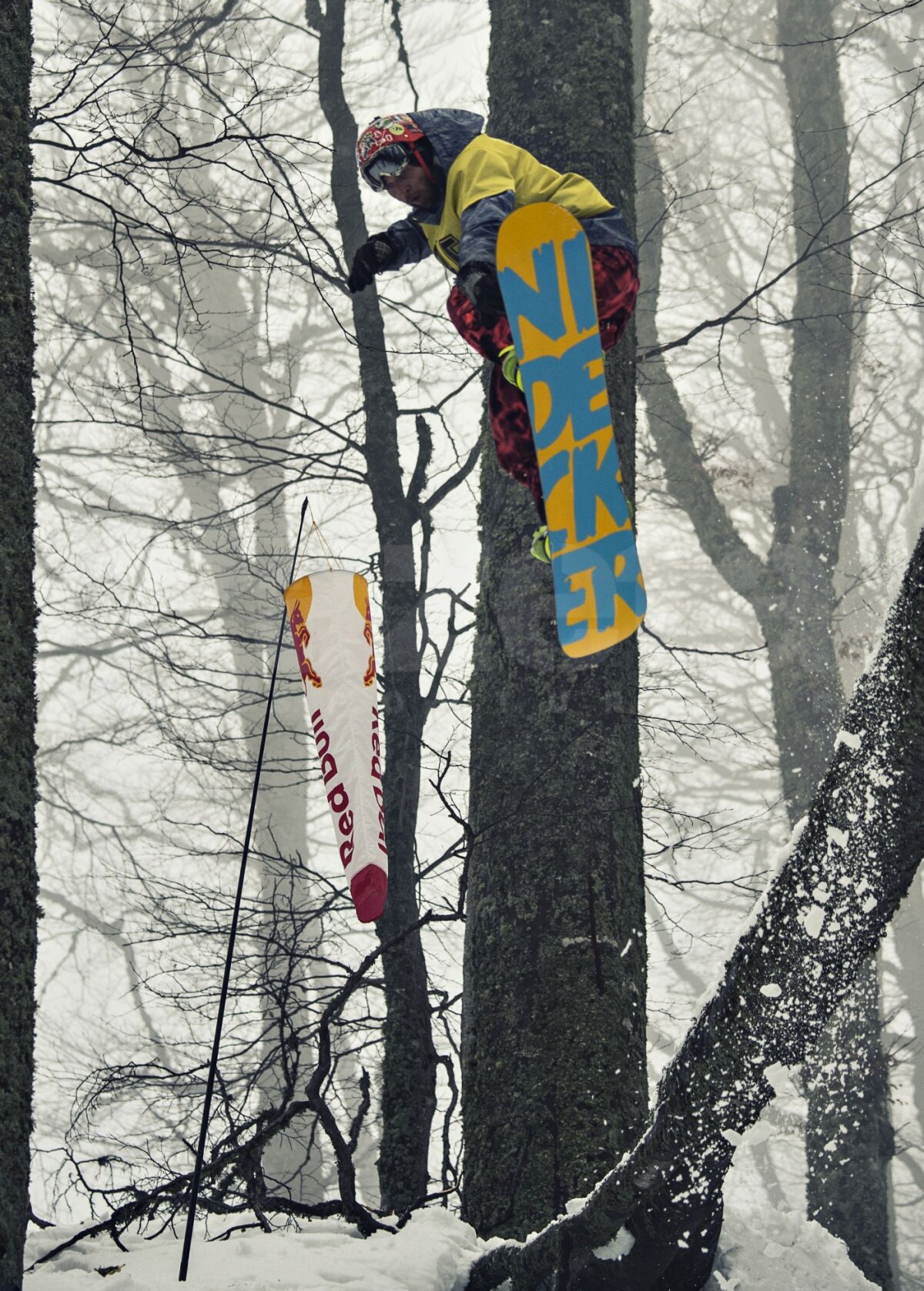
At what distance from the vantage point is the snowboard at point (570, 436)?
294 centimetres

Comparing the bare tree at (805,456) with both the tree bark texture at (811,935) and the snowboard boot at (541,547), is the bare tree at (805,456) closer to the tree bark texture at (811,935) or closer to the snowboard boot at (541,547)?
the snowboard boot at (541,547)

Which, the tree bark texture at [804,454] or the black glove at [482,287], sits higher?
the tree bark texture at [804,454]

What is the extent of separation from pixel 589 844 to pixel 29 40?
93.0 inches

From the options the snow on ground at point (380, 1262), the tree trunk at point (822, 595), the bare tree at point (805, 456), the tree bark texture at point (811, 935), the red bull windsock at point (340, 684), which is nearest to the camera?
the tree bark texture at point (811, 935)

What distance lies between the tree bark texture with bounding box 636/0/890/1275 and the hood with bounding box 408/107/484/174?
4.78m

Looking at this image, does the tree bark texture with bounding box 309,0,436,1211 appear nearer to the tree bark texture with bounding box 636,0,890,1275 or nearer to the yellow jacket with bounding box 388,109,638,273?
the tree bark texture with bounding box 636,0,890,1275

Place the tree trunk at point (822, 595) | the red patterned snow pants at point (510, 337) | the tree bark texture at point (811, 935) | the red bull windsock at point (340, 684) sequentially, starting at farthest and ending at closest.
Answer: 1. the tree trunk at point (822, 595)
2. the red bull windsock at point (340, 684)
3. the red patterned snow pants at point (510, 337)
4. the tree bark texture at point (811, 935)

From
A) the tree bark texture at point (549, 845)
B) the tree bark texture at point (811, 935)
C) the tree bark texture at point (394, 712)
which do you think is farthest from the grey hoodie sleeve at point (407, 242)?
the tree bark texture at point (394, 712)

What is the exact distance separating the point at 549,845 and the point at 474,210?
165 cm

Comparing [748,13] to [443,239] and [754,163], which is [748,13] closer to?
[754,163]

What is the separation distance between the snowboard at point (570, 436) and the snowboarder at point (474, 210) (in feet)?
0.32

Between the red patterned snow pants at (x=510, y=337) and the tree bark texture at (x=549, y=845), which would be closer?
the tree bark texture at (x=549, y=845)

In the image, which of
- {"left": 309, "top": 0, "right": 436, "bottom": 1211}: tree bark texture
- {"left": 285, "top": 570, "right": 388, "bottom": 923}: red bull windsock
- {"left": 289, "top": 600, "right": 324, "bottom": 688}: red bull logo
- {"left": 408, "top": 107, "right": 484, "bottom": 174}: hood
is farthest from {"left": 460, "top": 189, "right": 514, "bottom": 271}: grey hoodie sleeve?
{"left": 309, "top": 0, "right": 436, "bottom": 1211}: tree bark texture

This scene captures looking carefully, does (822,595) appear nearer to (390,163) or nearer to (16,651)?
(390,163)
